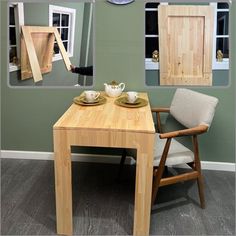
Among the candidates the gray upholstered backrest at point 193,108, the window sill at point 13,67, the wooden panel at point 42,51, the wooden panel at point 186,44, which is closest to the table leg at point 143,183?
the gray upholstered backrest at point 193,108

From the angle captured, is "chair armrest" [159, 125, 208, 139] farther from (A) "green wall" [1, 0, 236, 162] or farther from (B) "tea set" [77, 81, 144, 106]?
(A) "green wall" [1, 0, 236, 162]

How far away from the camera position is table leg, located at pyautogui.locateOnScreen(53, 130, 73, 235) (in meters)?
1.58

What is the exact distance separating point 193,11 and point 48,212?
1995 millimetres

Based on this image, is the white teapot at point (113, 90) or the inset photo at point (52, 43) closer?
the white teapot at point (113, 90)

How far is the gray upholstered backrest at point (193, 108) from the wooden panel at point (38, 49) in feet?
3.42

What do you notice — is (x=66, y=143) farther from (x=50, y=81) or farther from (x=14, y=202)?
(x=50, y=81)

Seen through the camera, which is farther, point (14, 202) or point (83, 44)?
point (83, 44)

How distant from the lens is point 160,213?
78.7 inches

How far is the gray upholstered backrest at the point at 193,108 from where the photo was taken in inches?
73.3

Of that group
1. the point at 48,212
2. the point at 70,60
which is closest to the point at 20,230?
the point at 48,212

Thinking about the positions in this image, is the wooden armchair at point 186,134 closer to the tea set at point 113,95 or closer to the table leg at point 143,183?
the table leg at point 143,183

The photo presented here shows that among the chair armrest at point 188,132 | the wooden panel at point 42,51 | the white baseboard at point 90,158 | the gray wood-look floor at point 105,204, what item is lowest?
the gray wood-look floor at point 105,204

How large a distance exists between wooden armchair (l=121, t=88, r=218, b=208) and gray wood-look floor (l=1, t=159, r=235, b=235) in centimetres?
17

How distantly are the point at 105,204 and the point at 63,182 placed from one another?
554 millimetres
